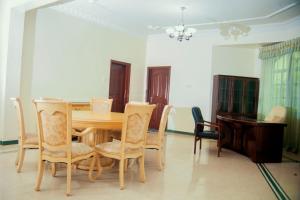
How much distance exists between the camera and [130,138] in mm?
2844

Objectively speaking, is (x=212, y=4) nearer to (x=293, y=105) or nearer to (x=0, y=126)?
(x=293, y=105)

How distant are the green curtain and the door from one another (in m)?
3.72

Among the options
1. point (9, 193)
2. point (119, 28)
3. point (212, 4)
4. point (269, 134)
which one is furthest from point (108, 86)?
point (9, 193)

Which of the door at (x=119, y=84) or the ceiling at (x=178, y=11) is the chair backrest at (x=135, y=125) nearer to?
the ceiling at (x=178, y=11)

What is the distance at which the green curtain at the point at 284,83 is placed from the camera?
561 centimetres

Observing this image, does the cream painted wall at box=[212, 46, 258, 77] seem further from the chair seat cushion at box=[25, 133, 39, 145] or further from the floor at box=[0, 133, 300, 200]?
the chair seat cushion at box=[25, 133, 39, 145]

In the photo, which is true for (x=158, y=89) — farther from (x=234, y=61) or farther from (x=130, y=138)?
(x=130, y=138)

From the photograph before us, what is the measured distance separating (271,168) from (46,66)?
4634mm

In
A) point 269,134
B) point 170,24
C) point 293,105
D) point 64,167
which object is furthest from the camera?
point 170,24

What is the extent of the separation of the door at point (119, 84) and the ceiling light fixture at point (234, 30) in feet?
9.17

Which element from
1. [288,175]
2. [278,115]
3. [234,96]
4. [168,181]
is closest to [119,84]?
[234,96]

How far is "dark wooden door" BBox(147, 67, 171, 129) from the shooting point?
773 cm

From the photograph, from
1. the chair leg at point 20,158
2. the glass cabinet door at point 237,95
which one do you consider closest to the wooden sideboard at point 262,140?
the glass cabinet door at point 237,95

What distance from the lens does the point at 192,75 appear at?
7.29 m
